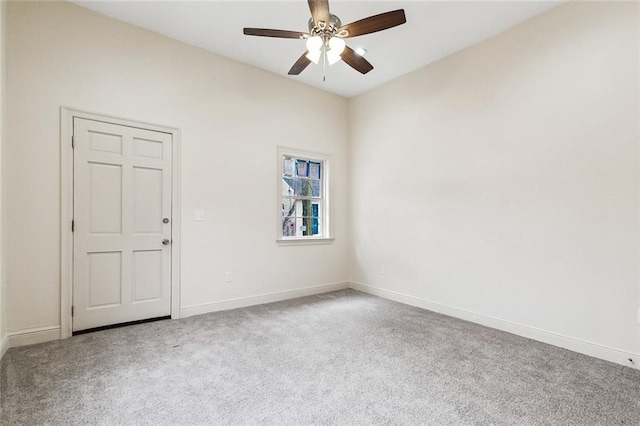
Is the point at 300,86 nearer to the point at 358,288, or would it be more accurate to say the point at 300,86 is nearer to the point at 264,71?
the point at 264,71

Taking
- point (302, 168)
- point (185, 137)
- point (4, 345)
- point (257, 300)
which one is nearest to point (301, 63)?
point (185, 137)

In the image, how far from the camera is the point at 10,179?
107 inches

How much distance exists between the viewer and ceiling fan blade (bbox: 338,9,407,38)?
233 cm

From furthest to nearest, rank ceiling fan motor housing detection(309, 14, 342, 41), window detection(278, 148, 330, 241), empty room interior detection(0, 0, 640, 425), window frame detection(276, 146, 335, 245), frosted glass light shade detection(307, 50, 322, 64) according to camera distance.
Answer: window detection(278, 148, 330, 241) < window frame detection(276, 146, 335, 245) < frosted glass light shade detection(307, 50, 322, 64) < ceiling fan motor housing detection(309, 14, 342, 41) < empty room interior detection(0, 0, 640, 425)

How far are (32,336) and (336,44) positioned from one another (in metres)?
3.67

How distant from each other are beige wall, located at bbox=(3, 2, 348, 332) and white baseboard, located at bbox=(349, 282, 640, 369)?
138 centimetres

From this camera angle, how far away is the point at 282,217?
14.8 feet

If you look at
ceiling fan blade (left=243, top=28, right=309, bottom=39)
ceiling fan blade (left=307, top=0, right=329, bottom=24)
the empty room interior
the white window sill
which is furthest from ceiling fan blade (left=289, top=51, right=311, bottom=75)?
the white window sill

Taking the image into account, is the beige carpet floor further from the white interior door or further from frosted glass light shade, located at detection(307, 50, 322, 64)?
frosted glass light shade, located at detection(307, 50, 322, 64)

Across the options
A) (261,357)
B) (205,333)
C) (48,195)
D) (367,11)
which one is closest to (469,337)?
(261,357)

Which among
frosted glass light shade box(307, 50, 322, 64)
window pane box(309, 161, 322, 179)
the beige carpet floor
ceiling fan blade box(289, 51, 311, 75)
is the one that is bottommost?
the beige carpet floor

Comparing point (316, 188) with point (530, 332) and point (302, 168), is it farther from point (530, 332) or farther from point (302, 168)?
point (530, 332)

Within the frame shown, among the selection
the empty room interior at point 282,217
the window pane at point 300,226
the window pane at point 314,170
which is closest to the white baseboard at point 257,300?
the empty room interior at point 282,217

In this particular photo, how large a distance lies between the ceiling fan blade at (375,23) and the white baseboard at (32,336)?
3.67 meters
